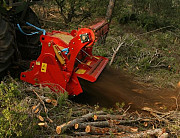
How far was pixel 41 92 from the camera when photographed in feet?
11.4

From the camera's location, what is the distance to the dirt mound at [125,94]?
426cm

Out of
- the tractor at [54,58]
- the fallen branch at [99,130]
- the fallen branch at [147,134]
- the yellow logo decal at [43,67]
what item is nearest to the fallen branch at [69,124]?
the fallen branch at [99,130]

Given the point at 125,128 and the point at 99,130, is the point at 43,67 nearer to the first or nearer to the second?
the point at 99,130

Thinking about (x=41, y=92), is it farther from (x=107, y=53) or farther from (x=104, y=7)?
(x=104, y=7)

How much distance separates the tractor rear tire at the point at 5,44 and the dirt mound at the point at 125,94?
142 cm

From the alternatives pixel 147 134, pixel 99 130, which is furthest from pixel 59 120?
pixel 147 134

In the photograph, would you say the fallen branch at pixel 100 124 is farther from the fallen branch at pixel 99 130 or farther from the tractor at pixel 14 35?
the tractor at pixel 14 35

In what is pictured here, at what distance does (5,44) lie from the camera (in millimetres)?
3410

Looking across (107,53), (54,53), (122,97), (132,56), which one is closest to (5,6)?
(54,53)

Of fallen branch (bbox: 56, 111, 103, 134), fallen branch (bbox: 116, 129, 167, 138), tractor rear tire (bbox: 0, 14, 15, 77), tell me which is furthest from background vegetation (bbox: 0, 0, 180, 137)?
fallen branch (bbox: 116, 129, 167, 138)

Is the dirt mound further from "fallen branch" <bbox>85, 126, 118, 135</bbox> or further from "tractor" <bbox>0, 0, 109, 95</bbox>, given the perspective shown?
"fallen branch" <bbox>85, 126, 118, 135</bbox>

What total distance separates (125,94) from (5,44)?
2636 millimetres

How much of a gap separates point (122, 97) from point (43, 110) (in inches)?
78.6

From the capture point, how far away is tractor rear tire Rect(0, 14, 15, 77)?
338cm
